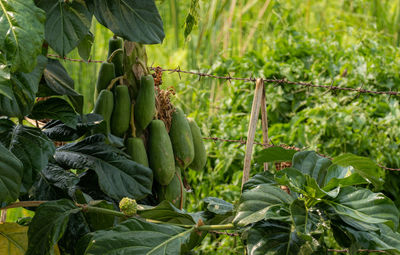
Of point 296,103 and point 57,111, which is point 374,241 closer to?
point 57,111

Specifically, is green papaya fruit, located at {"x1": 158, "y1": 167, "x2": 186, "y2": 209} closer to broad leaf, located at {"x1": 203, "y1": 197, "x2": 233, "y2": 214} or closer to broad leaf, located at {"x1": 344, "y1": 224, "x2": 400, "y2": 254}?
broad leaf, located at {"x1": 203, "y1": 197, "x2": 233, "y2": 214}

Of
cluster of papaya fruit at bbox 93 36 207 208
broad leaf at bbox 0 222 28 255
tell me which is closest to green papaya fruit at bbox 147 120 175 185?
cluster of papaya fruit at bbox 93 36 207 208

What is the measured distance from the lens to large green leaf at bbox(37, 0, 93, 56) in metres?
0.81

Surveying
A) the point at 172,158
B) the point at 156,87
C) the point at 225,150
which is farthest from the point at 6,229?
the point at 225,150

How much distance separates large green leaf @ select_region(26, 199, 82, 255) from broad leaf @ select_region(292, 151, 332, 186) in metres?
0.38

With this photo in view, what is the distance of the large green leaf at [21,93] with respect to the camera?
80 centimetres

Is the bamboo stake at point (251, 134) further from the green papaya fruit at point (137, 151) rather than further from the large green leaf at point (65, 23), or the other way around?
the large green leaf at point (65, 23)

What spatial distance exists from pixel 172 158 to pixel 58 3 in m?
0.42

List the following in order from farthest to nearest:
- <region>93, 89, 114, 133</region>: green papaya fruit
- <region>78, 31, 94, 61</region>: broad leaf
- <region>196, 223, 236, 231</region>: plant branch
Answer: <region>93, 89, 114, 133</region>: green papaya fruit
<region>78, 31, 94, 61</region>: broad leaf
<region>196, 223, 236, 231</region>: plant branch

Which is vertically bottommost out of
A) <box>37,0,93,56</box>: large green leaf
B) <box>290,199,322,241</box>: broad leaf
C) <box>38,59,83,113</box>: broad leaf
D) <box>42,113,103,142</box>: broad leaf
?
<box>290,199,322,241</box>: broad leaf

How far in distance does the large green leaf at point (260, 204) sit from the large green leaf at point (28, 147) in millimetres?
330

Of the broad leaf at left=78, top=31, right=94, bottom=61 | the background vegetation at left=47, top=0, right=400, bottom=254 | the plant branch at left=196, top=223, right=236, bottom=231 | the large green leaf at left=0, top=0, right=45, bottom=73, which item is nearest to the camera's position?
the large green leaf at left=0, top=0, right=45, bottom=73

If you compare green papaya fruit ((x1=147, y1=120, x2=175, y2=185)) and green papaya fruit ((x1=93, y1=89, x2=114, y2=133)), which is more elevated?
green papaya fruit ((x1=93, y1=89, x2=114, y2=133))

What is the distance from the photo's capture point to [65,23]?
827mm
